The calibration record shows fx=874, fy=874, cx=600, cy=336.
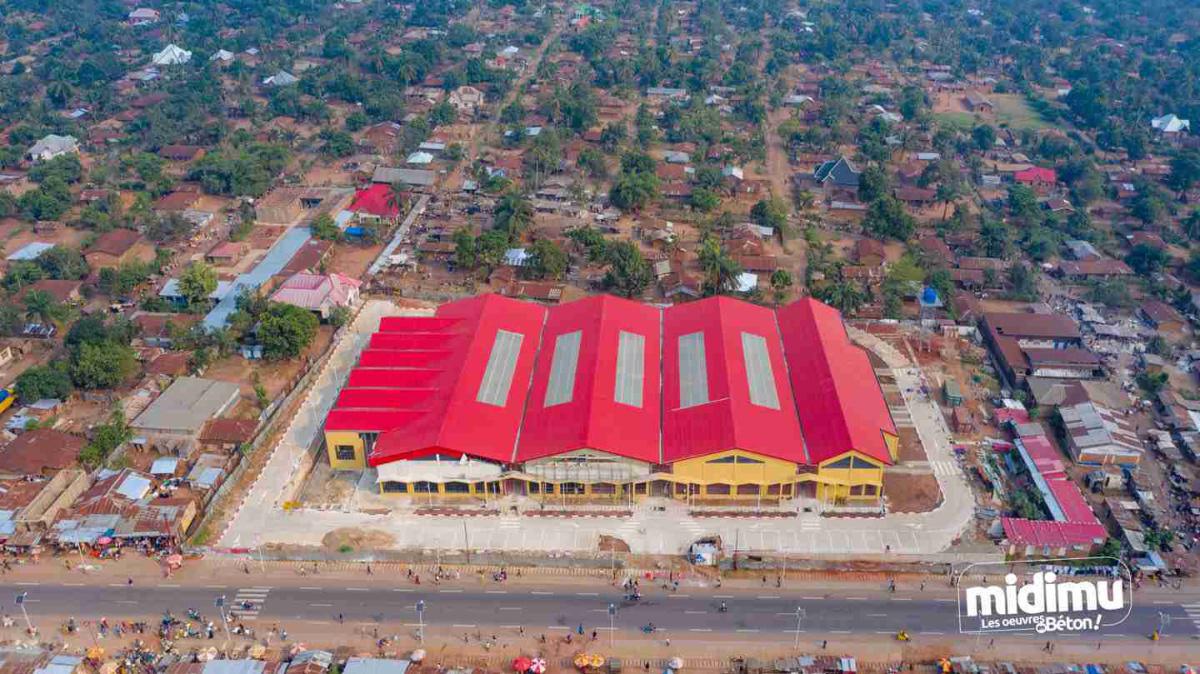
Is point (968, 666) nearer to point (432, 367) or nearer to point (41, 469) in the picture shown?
point (432, 367)

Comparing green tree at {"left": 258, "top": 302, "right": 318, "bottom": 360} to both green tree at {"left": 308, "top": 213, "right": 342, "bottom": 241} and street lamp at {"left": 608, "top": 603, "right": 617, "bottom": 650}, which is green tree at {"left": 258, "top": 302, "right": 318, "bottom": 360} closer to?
green tree at {"left": 308, "top": 213, "right": 342, "bottom": 241}

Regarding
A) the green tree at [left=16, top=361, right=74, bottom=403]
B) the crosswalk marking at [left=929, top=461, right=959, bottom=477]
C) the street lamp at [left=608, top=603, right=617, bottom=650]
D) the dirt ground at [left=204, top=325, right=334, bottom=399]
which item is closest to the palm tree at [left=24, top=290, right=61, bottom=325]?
the green tree at [left=16, top=361, right=74, bottom=403]

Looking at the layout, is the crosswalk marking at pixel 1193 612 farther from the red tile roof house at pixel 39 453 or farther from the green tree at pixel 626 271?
the red tile roof house at pixel 39 453

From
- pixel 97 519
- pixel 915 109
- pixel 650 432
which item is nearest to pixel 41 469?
pixel 97 519

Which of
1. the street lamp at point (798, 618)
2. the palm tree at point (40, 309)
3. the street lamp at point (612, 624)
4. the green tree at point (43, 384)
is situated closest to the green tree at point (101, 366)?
the green tree at point (43, 384)

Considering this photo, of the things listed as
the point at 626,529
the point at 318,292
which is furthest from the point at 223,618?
the point at 318,292

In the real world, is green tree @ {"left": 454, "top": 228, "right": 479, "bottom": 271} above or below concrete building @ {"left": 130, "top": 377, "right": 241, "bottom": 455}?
below
